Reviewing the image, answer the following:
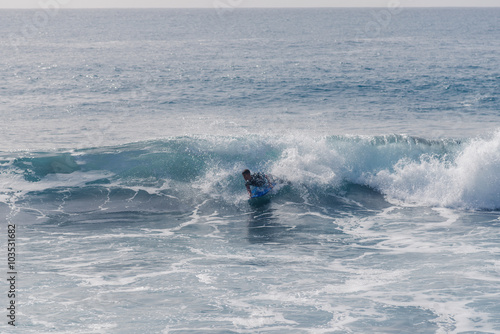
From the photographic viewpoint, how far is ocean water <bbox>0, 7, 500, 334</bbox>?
984 cm

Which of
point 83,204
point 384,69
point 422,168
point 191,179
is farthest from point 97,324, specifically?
point 384,69

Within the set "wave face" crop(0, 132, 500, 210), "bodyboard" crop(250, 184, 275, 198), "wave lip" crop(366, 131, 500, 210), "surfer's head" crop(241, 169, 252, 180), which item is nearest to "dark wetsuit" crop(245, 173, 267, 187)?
"bodyboard" crop(250, 184, 275, 198)

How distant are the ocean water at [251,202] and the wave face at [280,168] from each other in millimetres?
69

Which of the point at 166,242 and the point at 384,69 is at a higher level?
the point at 384,69

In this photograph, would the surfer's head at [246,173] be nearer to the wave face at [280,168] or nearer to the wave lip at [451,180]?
the wave face at [280,168]

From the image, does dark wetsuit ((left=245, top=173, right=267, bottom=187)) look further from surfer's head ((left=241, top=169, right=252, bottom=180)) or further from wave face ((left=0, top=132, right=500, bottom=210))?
wave face ((left=0, top=132, right=500, bottom=210))

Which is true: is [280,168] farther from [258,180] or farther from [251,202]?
[251,202]

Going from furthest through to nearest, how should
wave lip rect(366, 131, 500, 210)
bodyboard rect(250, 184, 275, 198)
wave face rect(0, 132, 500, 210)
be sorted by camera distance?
wave face rect(0, 132, 500, 210) → bodyboard rect(250, 184, 275, 198) → wave lip rect(366, 131, 500, 210)

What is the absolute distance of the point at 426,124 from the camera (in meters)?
Result: 26.2

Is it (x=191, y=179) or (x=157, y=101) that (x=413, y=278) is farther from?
(x=157, y=101)

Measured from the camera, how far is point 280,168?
19.6 metres

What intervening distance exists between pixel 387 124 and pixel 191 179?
11.2 meters

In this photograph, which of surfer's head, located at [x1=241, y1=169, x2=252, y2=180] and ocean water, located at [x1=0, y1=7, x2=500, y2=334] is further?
surfer's head, located at [x1=241, y1=169, x2=252, y2=180]

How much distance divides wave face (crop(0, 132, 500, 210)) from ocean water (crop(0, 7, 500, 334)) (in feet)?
0.23
